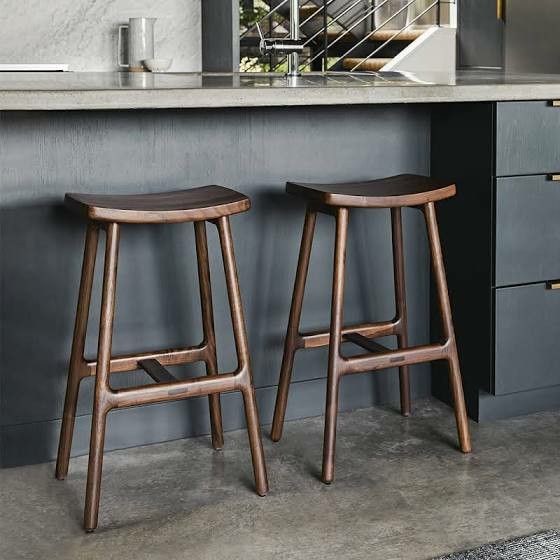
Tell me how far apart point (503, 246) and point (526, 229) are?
0.10m

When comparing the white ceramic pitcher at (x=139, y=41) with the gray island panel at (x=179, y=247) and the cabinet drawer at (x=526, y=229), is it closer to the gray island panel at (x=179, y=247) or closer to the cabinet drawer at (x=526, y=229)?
the gray island panel at (x=179, y=247)

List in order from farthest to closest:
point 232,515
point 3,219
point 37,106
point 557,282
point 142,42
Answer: point 142,42 < point 557,282 < point 3,219 < point 232,515 < point 37,106

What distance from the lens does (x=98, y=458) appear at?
2297mm

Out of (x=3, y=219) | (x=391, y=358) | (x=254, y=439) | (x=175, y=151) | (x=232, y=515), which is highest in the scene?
(x=175, y=151)

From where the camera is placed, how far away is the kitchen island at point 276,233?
2.62m

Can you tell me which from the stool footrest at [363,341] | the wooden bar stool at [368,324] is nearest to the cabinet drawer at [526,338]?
the wooden bar stool at [368,324]

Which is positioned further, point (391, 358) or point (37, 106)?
point (391, 358)

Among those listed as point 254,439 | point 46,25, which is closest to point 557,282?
point 254,439

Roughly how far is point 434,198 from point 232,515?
0.98 meters

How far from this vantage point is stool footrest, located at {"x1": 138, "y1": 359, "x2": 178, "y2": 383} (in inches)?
97.3

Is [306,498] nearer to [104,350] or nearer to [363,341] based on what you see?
[363,341]

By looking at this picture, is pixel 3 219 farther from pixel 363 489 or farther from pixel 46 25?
pixel 46 25

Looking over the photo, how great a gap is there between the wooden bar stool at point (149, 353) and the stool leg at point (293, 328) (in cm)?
23

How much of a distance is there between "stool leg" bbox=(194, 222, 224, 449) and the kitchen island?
0.42 feet
